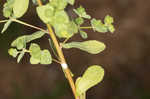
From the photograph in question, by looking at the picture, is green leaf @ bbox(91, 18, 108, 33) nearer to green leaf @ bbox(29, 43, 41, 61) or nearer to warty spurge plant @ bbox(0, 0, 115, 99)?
warty spurge plant @ bbox(0, 0, 115, 99)

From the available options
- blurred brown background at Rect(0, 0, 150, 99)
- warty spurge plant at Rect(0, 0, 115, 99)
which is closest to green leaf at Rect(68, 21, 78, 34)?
warty spurge plant at Rect(0, 0, 115, 99)

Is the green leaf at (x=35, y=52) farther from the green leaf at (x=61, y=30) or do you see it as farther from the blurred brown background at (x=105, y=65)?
the blurred brown background at (x=105, y=65)

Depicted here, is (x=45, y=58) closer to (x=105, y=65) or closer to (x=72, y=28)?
(x=72, y=28)

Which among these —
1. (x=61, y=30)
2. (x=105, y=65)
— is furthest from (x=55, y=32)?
(x=105, y=65)

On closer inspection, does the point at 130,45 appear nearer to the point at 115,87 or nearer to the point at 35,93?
the point at 115,87

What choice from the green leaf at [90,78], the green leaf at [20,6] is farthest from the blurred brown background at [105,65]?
the green leaf at [20,6]
